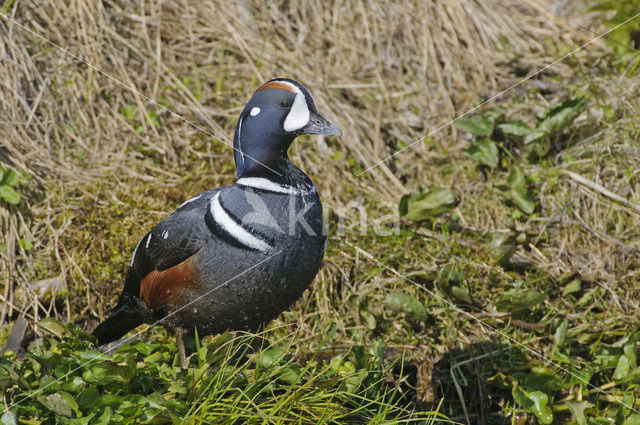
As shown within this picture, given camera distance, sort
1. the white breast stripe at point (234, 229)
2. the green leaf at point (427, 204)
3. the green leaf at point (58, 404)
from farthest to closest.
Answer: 1. the green leaf at point (427, 204)
2. the white breast stripe at point (234, 229)
3. the green leaf at point (58, 404)

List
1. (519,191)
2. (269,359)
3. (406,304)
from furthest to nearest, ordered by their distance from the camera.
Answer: (519,191) < (406,304) < (269,359)

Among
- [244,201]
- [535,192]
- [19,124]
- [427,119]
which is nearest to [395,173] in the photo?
[427,119]

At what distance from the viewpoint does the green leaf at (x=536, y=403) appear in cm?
310

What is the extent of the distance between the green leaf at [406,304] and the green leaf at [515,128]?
152 centimetres

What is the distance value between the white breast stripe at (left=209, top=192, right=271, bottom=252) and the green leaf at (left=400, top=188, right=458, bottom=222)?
4.76ft

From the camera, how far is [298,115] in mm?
2928

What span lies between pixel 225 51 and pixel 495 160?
215 centimetres

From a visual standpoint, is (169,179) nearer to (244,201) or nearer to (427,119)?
(244,201)

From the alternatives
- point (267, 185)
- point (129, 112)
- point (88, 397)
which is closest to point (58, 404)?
point (88, 397)

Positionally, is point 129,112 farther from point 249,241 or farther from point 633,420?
point 633,420

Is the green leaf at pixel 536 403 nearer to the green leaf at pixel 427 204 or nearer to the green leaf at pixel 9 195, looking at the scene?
the green leaf at pixel 427 204

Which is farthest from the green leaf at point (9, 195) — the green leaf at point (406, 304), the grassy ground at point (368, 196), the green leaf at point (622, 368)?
the green leaf at point (622, 368)

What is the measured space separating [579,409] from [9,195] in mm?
3115

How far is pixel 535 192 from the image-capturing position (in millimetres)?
4285
